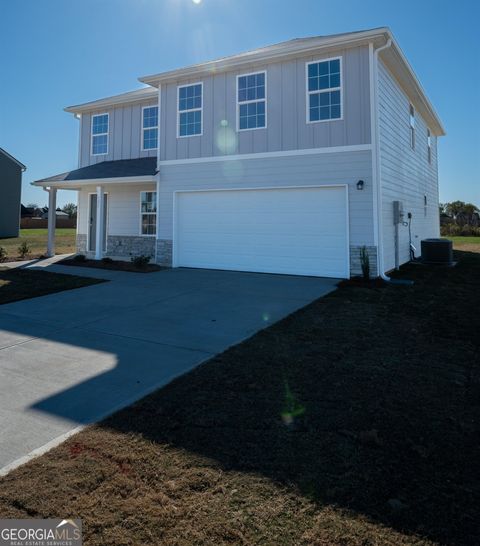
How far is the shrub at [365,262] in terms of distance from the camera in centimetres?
997

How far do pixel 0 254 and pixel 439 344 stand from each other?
1423 cm

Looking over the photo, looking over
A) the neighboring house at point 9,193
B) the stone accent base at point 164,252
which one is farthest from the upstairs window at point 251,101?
the neighboring house at point 9,193

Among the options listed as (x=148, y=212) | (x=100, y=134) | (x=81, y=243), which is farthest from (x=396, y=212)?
(x=100, y=134)

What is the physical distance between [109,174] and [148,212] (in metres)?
1.84

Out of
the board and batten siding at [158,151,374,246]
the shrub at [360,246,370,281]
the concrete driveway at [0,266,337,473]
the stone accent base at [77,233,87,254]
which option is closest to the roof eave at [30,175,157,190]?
the board and batten siding at [158,151,374,246]

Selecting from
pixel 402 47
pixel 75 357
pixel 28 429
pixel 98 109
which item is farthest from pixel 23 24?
pixel 28 429

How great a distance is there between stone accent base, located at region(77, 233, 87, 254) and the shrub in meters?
10.9

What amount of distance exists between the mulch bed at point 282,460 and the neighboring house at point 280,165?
6.49m

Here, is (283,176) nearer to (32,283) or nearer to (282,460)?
(32,283)

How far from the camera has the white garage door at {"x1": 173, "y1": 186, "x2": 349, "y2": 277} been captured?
35.0 ft

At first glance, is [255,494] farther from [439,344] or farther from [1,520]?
[439,344]

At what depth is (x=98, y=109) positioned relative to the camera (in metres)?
16.1

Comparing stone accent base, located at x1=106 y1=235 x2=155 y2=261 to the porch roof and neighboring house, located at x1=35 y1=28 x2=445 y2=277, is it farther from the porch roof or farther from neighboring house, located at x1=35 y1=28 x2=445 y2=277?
the porch roof

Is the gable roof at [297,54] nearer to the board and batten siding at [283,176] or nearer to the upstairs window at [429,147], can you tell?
the board and batten siding at [283,176]
